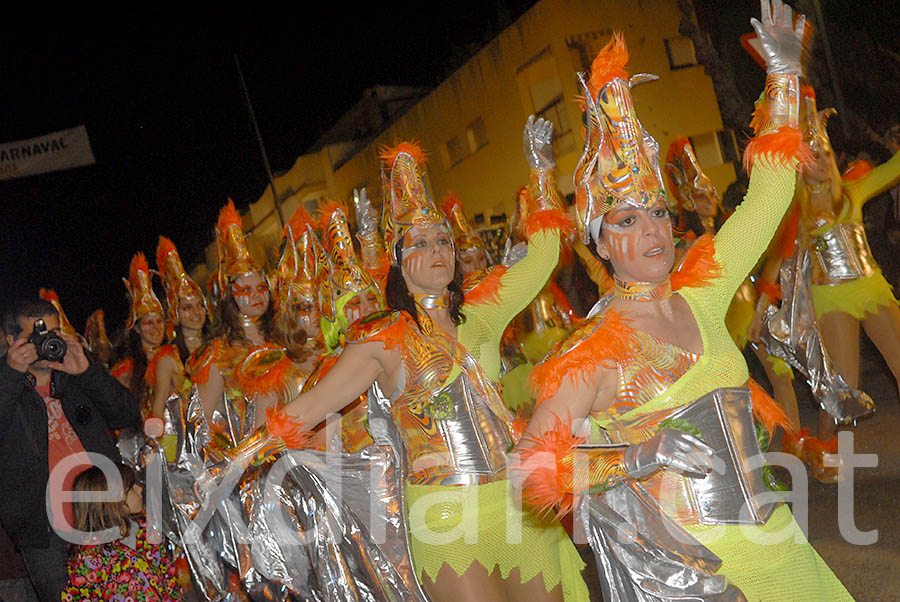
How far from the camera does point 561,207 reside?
3975 mm

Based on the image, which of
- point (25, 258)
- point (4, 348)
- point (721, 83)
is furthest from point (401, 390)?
point (25, 258)

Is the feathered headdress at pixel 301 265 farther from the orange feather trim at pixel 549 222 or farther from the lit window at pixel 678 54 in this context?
the lit window at pixel 678 54

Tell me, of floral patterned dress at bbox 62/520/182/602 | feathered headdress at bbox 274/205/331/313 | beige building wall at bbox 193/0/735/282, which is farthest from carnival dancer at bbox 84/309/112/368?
floral patterned dress at bbox 62/520/182/602

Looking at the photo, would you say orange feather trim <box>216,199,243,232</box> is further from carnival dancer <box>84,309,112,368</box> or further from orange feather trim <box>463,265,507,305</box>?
carnival dancer <box>84,309,112,368</box>

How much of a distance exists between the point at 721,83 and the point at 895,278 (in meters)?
3.10

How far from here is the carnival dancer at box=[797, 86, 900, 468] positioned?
5.72m

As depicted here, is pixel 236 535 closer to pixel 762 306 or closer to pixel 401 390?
pixel 401 390

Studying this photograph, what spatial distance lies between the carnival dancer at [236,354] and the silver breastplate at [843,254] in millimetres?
3390

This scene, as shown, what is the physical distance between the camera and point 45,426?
4.41m

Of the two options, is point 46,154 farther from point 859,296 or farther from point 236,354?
point 859,296

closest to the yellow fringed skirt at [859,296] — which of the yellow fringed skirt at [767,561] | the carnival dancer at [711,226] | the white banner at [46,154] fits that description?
the carnival dancer at [711,226]

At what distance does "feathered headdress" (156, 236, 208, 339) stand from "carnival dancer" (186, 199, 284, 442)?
4.13 ft

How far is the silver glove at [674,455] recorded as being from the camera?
2131mm

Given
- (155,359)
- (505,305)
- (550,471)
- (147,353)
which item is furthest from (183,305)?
(550,471)
